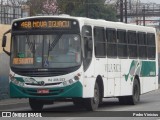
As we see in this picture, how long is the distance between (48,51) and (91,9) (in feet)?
118

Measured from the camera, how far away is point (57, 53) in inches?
776

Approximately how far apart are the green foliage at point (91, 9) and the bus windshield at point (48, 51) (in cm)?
3348

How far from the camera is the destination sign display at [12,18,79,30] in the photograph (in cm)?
2002

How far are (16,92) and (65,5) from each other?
126 ft

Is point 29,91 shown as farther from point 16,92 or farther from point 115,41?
point 115,41

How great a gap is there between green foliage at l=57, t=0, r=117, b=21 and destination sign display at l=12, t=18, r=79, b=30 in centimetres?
3324

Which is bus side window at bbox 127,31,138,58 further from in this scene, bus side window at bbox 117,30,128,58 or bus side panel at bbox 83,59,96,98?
bus side panel at bbox 83,59,96,98

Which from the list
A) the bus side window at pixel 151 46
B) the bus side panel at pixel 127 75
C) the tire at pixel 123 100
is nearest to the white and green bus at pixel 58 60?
the bus side panel at pixel 127 75

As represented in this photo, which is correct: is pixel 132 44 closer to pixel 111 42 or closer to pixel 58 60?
pixel 111 42

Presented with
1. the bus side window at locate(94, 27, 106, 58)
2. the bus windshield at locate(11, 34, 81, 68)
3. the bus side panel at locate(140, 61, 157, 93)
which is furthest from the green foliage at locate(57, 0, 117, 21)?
the bus windshield at locate(11, 34, 81, 68)

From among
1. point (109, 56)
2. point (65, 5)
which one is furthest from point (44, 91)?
point (65, 5)

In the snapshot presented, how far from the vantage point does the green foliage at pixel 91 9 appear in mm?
54875

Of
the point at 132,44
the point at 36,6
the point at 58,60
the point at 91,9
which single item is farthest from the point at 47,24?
the point at 36,6

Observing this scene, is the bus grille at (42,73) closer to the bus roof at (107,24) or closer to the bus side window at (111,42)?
the bus roof at (107,24)
